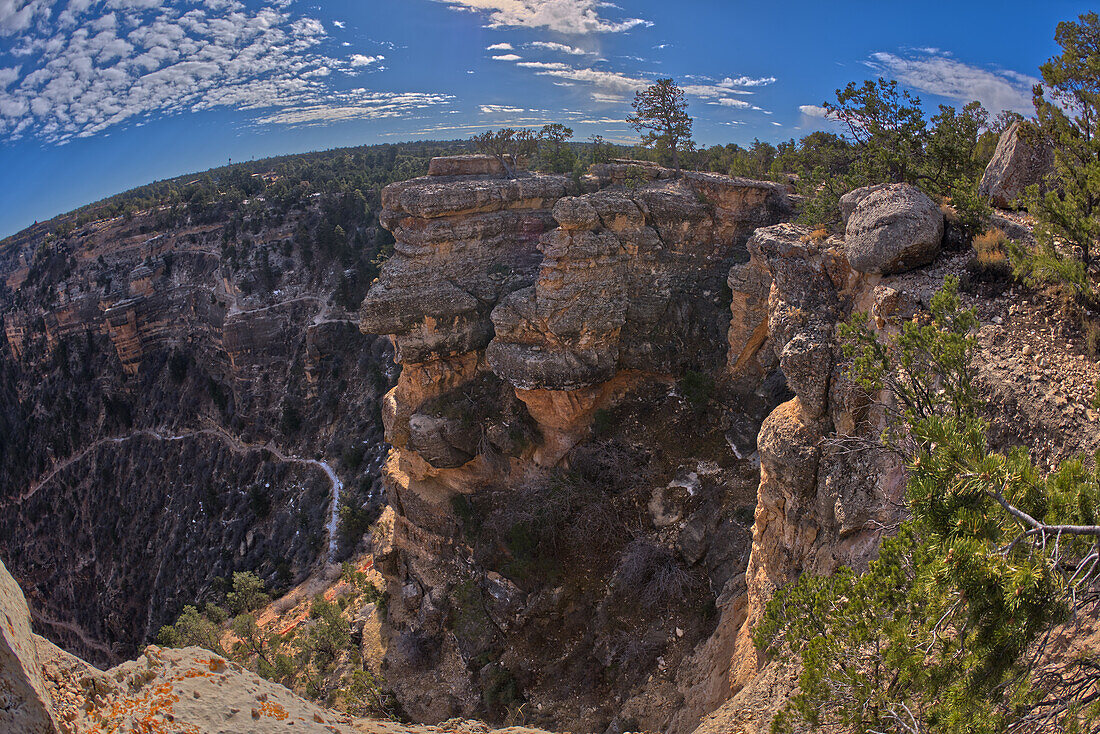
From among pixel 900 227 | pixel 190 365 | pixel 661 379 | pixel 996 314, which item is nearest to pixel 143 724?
pixel 996 314

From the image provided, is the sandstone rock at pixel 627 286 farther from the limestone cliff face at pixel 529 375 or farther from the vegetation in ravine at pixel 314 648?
the vegetation in ravine at pixel 314 648

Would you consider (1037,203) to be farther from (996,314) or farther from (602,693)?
(602,693)

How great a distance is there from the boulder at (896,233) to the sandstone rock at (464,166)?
19.2 meters

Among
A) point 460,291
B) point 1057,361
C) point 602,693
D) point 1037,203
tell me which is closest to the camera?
point 1057,361

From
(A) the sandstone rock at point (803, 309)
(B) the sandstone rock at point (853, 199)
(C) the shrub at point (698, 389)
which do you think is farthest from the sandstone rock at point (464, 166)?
(B) the sandstone rock at point (853, 199)

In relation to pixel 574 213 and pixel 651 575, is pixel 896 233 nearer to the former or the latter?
pixel 651 575

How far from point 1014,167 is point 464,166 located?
20.7 meters

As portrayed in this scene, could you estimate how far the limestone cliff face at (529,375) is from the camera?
1941 centimetres

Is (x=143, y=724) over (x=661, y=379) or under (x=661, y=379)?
over

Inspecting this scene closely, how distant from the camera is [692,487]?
18.9m

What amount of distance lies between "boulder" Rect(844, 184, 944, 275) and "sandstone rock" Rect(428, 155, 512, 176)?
19153 mm

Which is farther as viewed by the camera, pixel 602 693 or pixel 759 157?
pixel 759 157

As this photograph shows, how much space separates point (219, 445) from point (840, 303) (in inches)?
1987

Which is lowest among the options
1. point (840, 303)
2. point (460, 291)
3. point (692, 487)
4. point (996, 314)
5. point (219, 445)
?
point (219, 445)
